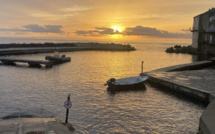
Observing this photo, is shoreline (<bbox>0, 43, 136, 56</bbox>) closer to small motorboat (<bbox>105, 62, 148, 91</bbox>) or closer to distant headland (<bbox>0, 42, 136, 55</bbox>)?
distant headland (<bbox>0, 42, 136, 55</bbox>)

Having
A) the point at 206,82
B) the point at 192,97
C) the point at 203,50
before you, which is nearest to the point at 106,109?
the point at 192,97

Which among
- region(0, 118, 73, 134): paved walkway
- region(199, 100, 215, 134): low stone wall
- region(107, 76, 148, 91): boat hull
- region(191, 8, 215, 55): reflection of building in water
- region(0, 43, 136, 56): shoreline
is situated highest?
region(191, 8, 215, 55): reflection of building in water

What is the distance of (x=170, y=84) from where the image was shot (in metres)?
28.2

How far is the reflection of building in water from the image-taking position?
8000cm

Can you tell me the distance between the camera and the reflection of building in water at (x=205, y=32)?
80000 mm

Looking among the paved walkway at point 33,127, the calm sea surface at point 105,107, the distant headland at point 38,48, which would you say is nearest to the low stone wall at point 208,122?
the calm sea surface at point 105,107

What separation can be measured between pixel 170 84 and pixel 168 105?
6459 millimetres

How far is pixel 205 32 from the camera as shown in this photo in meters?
83.4

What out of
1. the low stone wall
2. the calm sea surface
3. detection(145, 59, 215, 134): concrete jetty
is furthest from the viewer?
the calm sea surface

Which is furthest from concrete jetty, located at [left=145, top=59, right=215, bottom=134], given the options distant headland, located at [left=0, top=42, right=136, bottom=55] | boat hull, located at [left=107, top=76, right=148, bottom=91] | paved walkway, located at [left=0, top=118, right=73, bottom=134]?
distant headland, located at [left=0, top=42, right=136, bottom=55]

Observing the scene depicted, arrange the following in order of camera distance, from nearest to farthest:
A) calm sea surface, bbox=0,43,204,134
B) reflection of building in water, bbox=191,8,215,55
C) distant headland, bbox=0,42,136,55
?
calm sea surface, bbox=0,43,204,134, reflection of building in water, bbox=191,8,215,55, distant headland, bbox=0,42,136,55

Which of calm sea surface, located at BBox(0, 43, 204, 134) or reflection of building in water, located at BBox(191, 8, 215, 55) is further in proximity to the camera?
reflection of building in water, located at BBox(191, 8, 215, 55)

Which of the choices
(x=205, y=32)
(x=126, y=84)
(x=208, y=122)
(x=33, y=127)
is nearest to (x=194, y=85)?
(x=126, y=84)

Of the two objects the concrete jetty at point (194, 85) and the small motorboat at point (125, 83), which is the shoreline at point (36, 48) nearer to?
the small motorboat at point (125, 83)
